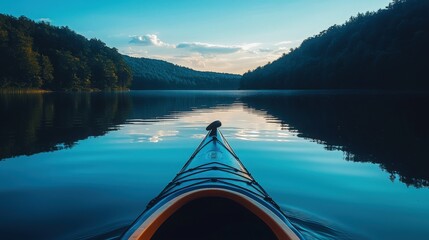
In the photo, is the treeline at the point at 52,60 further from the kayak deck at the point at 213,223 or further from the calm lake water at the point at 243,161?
the kayak deck at the point at 213,223

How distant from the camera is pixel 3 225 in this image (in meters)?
5.62

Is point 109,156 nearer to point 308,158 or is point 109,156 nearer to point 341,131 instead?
point 308,158

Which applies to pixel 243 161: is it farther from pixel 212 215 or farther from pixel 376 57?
pixel 376 57

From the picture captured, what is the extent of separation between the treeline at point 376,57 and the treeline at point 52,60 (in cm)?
6100

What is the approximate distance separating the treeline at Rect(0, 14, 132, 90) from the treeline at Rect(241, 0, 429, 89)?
61.0m

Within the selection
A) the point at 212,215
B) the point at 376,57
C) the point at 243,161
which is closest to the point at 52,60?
the point at 376,57

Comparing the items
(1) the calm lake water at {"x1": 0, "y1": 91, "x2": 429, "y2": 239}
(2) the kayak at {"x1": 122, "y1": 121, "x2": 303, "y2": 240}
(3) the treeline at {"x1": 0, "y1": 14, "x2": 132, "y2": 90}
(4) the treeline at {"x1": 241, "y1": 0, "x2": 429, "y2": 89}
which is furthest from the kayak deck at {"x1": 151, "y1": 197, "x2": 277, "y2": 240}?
(3) the treeline at {"x1": 0, "y1": 14, "x2": 132, "y2": 90}

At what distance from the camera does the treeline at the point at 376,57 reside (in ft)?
235

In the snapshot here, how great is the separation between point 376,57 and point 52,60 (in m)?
83.0

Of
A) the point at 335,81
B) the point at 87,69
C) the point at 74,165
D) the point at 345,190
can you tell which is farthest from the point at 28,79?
the point at 345,190

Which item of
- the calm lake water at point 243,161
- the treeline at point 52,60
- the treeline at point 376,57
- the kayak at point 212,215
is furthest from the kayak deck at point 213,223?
the treeline at point 52,60

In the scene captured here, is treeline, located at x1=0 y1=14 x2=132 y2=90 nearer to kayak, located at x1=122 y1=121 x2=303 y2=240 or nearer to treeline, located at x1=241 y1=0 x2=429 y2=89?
treeline, located at x1=241 y1=0 x2=429 y2=89

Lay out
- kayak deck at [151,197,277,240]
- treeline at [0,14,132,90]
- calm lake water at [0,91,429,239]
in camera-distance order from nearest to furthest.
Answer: kayak deck at [151,197,277,240] → calm lake water at [0,91,429,239] → treeline at [0,14,132,90]

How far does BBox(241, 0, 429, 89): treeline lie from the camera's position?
2820 inches
